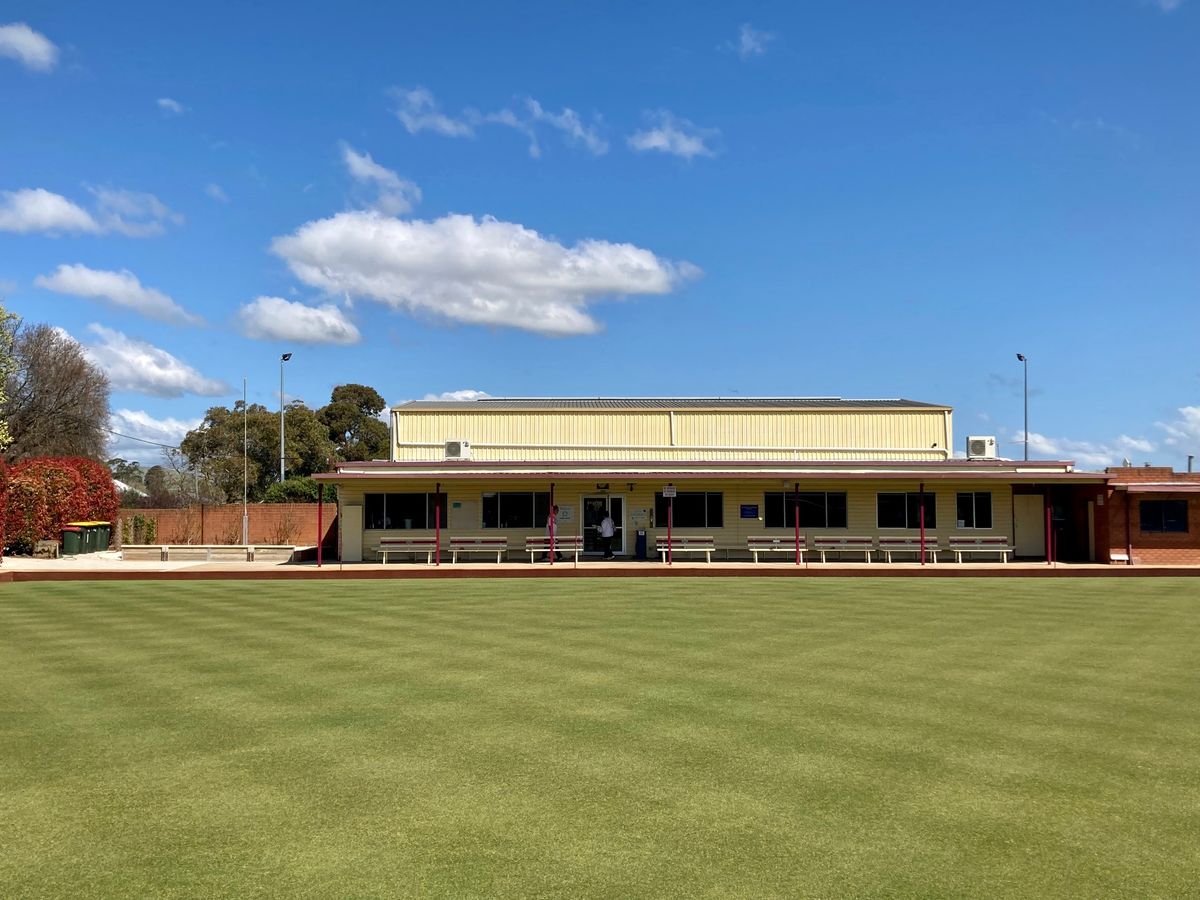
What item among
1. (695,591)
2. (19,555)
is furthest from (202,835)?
(19,555)

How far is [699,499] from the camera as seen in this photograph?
29219mm

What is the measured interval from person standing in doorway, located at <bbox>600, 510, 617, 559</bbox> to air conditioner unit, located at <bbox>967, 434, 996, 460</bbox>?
11.6m

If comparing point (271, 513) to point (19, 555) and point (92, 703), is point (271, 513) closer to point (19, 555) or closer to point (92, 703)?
point (19, 555)

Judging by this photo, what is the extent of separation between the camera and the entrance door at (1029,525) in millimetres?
28938

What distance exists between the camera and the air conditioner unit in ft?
101

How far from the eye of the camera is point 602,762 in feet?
21.2

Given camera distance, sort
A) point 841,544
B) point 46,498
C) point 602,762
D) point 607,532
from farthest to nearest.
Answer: point 46,498 → point 841,544 → point 607,532 → point 602,762

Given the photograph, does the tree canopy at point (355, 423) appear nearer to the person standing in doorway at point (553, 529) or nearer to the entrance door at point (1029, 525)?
the person standing in doorway at point (553, 529)

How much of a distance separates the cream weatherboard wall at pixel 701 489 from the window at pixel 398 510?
0.65ft

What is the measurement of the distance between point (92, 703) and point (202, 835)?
3911 mm

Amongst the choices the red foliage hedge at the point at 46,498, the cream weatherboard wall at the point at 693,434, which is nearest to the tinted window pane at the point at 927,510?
the cream weatherboard wall at the point at 693,434

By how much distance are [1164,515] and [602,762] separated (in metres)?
26.4

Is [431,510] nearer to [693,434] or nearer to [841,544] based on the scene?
[693,434]

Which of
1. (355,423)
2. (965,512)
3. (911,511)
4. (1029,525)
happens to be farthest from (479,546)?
(355,423)
